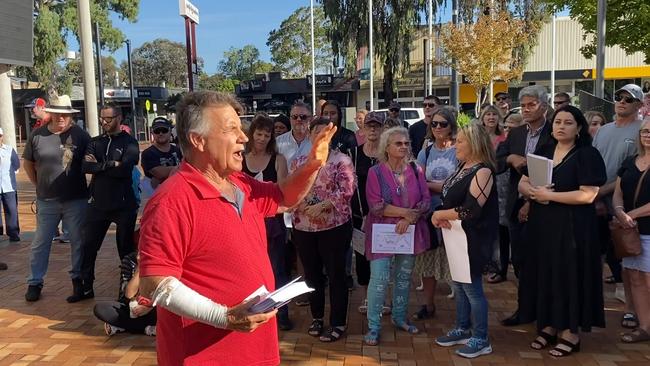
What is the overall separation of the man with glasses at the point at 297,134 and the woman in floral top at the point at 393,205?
1.18m

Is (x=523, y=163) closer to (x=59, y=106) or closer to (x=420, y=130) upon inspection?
(x=420, y=130)

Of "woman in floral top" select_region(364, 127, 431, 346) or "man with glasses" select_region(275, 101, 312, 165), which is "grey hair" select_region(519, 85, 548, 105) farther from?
"man with glasses" select_region(275, 101, 312, 165)

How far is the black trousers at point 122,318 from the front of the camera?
4.45 m

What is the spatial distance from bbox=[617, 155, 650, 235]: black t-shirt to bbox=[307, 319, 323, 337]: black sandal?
2.54 meters

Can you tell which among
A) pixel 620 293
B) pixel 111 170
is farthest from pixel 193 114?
pixel 620 293

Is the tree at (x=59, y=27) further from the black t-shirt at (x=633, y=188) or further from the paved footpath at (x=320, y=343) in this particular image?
the black t-shirt at (x=633, y=188)

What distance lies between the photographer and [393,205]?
13.9ft

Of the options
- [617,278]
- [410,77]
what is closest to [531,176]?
[617,278]

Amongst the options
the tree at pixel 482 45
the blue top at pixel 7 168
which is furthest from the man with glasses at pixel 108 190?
the tree at pixel 482 45

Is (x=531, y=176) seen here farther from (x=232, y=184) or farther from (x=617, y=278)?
(x=232, y=184)

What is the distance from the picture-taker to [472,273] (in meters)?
3.88

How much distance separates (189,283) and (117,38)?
119 feet

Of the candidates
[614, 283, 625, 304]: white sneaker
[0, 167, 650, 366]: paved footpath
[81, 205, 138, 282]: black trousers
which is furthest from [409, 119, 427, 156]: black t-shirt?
[81, 205, 138, 282]: black trousers

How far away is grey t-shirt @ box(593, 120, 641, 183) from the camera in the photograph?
185 inches
